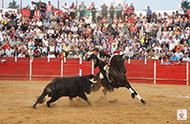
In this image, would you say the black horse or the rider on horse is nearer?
the black horse

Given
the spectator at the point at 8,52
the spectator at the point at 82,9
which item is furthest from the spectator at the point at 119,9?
the spectator at the point at 8,52

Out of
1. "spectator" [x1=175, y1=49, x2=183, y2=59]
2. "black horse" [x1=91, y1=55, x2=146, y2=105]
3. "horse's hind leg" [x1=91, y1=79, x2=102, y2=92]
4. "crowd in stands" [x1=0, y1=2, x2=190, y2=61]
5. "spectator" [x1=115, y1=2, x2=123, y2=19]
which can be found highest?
"spectator" [x1=115, y1=2, x2=123, y2=19]

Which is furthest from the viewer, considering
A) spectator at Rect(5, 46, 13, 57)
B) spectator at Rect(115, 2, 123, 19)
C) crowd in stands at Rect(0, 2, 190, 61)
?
spectator at Rect(115, 2, 123, 19)

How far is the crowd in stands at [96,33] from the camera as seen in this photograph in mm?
14430

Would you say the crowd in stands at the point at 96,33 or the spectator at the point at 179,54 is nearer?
the spectator at the point at 179,54

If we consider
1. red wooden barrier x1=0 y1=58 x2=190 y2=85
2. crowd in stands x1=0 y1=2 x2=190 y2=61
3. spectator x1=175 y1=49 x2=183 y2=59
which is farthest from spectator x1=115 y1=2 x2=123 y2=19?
spectator x1=175 y1=49 x2=183 y2=59

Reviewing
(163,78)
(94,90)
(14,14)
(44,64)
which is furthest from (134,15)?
(94,90)

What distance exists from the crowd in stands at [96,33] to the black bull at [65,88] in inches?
275

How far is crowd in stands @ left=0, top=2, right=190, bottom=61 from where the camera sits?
47.3 ft

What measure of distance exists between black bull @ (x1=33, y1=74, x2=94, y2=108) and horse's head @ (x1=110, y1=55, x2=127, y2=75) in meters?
0.90

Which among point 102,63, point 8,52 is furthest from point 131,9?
point 102,63

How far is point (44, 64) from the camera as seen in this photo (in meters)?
14.6

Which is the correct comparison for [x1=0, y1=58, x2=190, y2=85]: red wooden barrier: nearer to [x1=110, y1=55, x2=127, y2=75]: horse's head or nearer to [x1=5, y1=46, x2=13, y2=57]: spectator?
[x1=5, y1=46, x2=13, y2=57]: spectator

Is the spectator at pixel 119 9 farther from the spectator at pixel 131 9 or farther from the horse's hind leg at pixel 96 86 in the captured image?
the horse's hind leg at pixel 96 86
